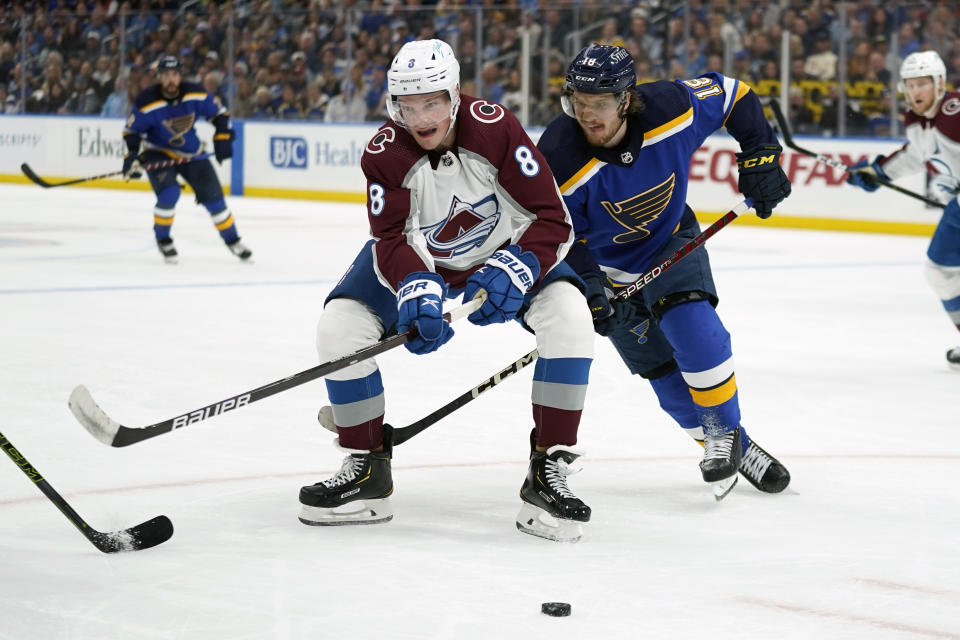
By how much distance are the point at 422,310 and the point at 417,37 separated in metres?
10.1

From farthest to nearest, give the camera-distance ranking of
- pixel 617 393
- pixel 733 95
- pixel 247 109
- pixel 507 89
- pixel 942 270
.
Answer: pixel 247 109 → pixel 507 89 → pixel 942 270 → pixel 617 393 → pixel 733 95

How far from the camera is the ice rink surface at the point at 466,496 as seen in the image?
7.34ft

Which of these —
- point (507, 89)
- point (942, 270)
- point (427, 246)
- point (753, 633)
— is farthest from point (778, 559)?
point (507, 89)

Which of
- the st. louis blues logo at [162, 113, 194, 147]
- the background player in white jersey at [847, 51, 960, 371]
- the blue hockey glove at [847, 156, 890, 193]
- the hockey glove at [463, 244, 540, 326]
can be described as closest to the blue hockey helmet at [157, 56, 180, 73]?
the st. louis blues logo at [162, 113, 194, 147]

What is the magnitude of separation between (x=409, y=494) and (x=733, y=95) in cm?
119

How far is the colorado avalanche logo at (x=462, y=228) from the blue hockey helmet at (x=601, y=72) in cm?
31

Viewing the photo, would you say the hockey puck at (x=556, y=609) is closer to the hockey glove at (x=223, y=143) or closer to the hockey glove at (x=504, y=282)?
the hockey glove at (x=504, y=282)

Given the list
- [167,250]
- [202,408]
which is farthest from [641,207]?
[167,250]

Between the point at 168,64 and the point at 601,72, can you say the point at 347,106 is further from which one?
the point at 601,72

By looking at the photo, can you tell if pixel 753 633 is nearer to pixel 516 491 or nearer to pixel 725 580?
pixel 725 580

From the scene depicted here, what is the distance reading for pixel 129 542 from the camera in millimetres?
2576

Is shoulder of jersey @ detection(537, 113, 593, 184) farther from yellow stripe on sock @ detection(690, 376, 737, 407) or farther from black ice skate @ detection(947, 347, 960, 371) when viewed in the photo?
black ice skate @ detection(947, 347, 960, 371)

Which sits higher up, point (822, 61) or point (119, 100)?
Result: point (822, 61)

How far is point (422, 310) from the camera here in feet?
8.59
